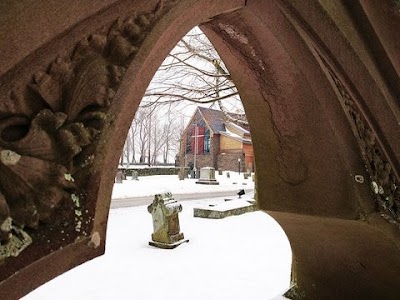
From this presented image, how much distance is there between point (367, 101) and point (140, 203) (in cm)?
984

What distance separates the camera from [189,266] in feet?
15.9

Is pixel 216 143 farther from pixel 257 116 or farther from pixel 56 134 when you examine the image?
pixel 56 134

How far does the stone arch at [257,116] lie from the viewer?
0.81 m

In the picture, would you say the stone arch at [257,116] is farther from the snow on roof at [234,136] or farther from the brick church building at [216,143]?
the snow on roof at [234,136]

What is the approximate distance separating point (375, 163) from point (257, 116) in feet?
2.53

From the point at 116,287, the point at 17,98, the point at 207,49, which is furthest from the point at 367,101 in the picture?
the point at 207,49

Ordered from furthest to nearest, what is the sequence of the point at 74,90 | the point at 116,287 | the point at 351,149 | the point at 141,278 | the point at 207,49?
the point at 207,49
the point at 141,278
the point at 116,287
the point at 351,149
the point at 74,90

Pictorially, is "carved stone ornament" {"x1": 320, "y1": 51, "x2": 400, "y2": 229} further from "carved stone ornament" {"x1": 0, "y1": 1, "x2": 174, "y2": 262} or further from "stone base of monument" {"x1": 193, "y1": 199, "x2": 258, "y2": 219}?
"stone base of monument" {"x1": 193, "y1": 199, "x2": 258, "y2": 219}

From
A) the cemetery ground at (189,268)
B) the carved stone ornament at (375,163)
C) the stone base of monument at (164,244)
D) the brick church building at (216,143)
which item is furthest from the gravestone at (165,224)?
the brick church building at (216,143)

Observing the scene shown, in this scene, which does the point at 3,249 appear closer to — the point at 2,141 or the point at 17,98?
the point at 2,141

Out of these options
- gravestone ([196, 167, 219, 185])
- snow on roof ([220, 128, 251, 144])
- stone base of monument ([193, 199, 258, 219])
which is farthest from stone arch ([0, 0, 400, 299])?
snow on roof ([220, 128, 251, 144])

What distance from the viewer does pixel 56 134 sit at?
2.71 feet

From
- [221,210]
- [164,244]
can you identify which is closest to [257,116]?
[164,244]

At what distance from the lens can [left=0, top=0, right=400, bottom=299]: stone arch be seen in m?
0.81
